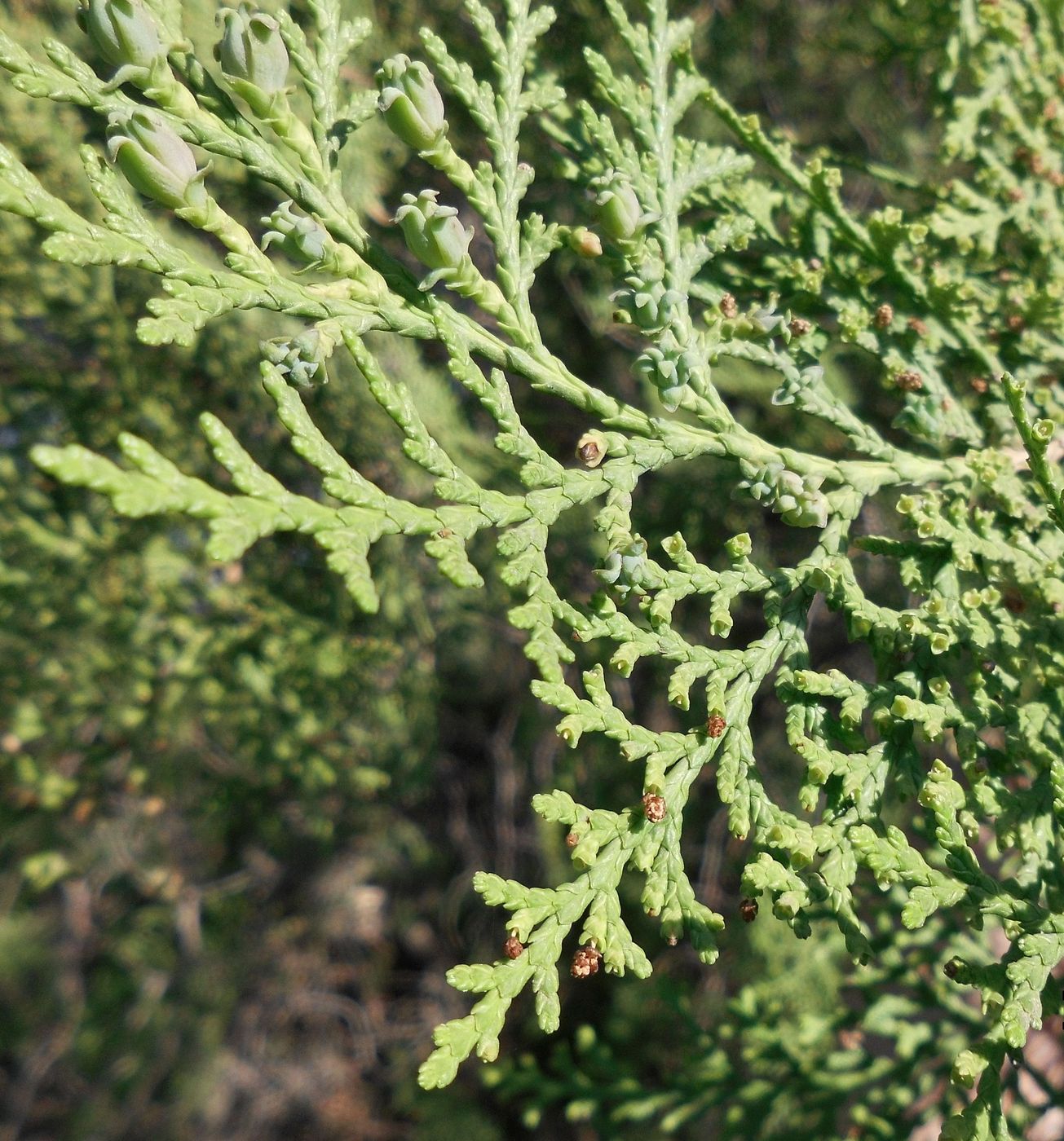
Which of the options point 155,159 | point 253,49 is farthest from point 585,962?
point 253,49

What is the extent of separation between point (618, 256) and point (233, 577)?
1.80 m

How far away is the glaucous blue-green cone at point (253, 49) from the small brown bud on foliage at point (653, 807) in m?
1.16

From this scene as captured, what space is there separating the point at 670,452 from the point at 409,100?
648 millimetres

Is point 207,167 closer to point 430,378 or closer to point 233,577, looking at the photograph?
point 430,378

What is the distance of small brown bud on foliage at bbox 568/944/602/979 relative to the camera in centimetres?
120

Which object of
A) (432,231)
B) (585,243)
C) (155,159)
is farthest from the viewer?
(585,243)

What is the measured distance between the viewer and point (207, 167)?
1.20 m

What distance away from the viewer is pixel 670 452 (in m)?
1.47

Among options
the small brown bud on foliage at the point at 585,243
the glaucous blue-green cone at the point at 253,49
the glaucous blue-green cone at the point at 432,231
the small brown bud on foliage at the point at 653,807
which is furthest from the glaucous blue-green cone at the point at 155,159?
the small brown bud on foliage at the point at 653,807

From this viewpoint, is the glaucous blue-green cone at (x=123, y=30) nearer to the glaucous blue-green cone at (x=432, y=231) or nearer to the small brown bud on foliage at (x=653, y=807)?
the glaucous blue-green cone at (x=432, y=231)

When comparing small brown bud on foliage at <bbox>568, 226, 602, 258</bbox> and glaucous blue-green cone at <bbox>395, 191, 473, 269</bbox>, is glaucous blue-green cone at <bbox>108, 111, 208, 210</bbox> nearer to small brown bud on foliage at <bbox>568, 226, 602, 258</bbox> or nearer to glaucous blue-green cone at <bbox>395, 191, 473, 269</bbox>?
glaucous blue-green cone at <bbox>395, 191, 473, 269</bbox>

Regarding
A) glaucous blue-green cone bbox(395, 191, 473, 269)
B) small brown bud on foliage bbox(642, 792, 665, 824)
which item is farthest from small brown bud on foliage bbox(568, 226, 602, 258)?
small brown bud on foliage bbox(642, 792, 665, 824)

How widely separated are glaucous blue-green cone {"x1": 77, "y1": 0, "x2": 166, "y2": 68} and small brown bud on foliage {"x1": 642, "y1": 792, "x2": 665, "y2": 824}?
124cm

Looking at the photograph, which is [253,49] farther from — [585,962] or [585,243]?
[585,962]
